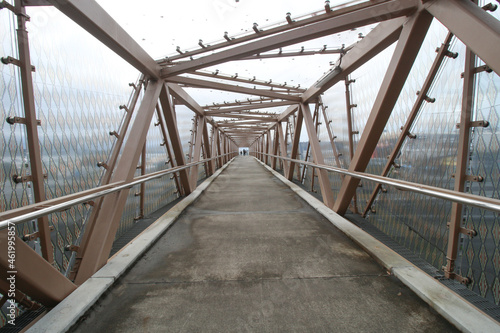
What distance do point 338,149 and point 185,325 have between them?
19.3 feet

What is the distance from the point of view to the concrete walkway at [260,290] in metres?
1.46

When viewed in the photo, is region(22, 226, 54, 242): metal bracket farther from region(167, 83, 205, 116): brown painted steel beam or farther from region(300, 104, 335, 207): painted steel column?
region(300, 104, 335, 207): painted steel column

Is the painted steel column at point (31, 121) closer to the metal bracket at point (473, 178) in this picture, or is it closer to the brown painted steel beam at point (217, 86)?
the brown painted steel beam at point (217, 86)

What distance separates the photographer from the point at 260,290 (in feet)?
5.90

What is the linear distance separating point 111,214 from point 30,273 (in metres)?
1.11

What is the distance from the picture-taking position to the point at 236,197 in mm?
5406

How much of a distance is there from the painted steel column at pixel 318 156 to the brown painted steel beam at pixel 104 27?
12.7 ft

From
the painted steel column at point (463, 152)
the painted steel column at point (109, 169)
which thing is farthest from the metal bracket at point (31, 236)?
the painted steel column at point (463, 152)

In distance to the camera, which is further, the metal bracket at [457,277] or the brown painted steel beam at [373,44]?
the brown painted steel beam at [373,44]

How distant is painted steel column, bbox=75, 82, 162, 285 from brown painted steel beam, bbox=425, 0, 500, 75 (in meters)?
3.38

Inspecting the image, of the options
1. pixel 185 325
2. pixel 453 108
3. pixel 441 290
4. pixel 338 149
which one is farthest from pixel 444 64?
pixel 185 325

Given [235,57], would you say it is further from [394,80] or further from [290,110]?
[290,110]

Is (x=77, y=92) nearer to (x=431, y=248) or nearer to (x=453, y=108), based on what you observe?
(x=453, y=108)

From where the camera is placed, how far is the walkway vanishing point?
1458 millimetres
